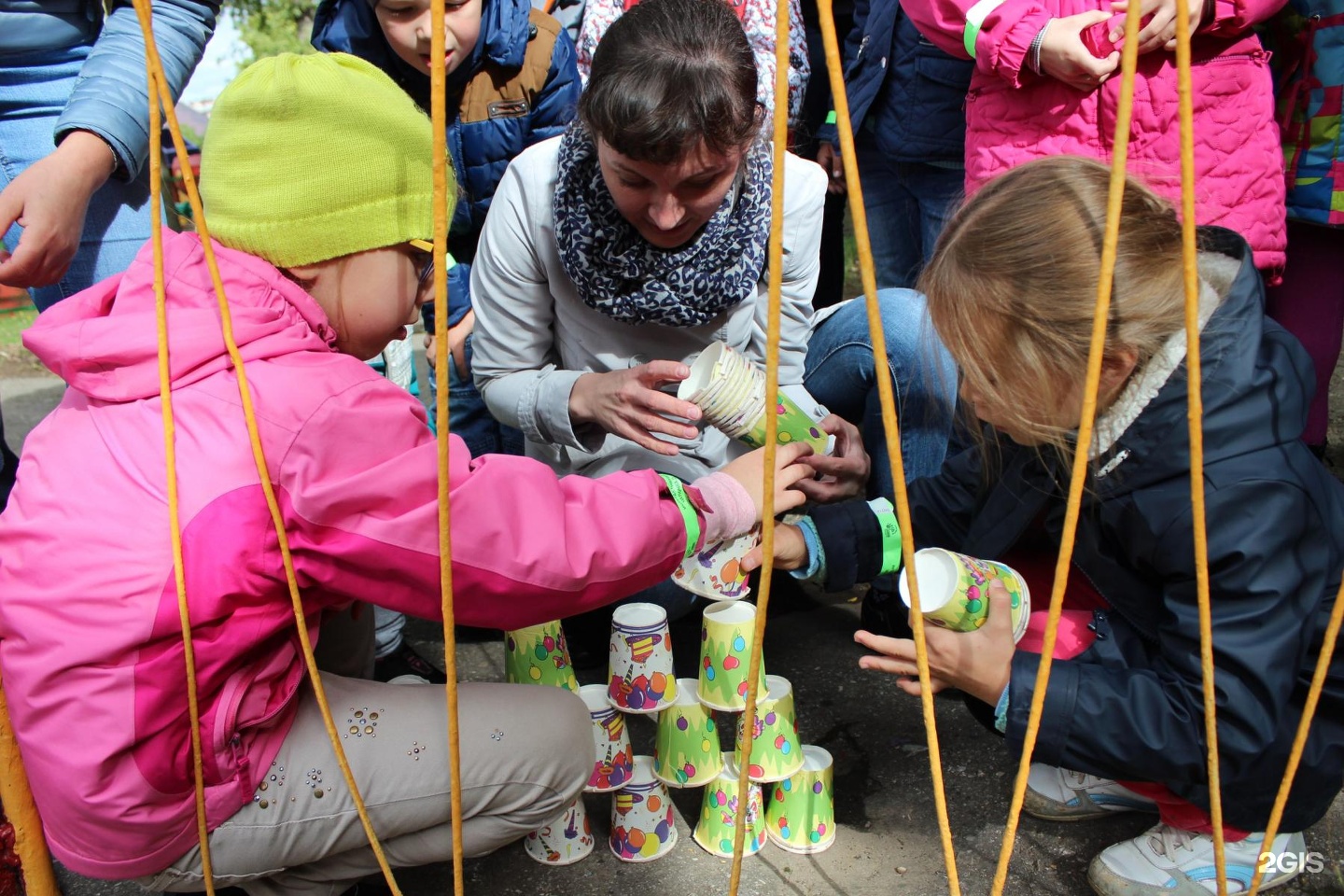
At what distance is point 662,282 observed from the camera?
2076 mm

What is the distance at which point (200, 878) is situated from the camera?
4.88ft

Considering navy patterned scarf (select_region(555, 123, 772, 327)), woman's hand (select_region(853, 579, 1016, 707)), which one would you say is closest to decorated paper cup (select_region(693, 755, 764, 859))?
woman's hand (select_region(853, 579, 1016, 707))

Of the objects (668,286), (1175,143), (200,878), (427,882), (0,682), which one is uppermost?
(1175,143)

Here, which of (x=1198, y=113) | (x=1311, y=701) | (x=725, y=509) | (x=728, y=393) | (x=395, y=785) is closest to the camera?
(x=1311, y=701)

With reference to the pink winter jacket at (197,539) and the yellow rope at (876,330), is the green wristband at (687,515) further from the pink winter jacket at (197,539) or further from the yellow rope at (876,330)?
the yellow rope at (876,330)

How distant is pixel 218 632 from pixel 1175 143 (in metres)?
1.77

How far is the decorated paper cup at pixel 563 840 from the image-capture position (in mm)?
1813

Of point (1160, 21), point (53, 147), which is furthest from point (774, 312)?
point (53, 147)

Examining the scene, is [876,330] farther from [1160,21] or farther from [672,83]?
[1160,21]

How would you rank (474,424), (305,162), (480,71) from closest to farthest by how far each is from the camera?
1. (305,162)
2. (480,71)
3. (474,424)

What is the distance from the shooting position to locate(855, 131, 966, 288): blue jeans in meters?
2.62

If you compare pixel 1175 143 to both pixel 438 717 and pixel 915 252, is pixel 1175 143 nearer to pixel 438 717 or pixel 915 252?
pixel 915 252

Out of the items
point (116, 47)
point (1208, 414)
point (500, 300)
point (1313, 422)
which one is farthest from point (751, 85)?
point (1313, 422)

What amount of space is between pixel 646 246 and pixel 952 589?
0.90 m
